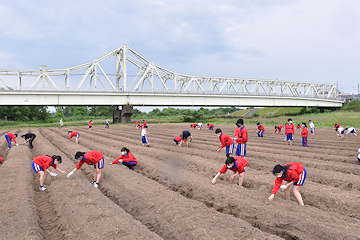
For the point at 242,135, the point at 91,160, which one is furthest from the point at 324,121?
the point at 91,160

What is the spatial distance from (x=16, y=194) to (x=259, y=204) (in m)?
7.10

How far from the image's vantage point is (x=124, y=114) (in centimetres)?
4641

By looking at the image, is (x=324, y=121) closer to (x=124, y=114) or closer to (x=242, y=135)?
(x=242, y=135)

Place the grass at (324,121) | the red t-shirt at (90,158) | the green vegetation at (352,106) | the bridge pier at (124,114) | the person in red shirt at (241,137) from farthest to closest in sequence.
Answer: the green vegetation at (352,106) → the bridge pier at (124,114) → the grass at (324,121) → the person in red shirt at (241,137) → the red t-shirt at (90,158)

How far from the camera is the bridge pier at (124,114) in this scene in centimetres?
4597

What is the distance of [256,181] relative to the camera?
786 cm

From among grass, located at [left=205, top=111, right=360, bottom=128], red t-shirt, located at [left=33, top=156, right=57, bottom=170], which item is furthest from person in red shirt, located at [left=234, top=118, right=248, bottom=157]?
grass, located at [left=205, top=111, right=360, bottom=128]

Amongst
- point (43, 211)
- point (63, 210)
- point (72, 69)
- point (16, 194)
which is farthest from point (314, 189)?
point (72, 69)

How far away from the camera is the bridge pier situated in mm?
45969

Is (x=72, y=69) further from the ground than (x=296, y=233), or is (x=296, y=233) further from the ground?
(x=72, y=69)

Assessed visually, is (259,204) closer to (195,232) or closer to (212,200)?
(212,200)

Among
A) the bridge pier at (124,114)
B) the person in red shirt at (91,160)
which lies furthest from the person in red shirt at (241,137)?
the bridge pier at (124,114)

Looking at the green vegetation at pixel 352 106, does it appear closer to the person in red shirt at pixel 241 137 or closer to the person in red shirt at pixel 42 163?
the person in red shirt at pixel 241 137

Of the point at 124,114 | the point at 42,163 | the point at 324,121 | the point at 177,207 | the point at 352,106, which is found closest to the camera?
the point at 177,207
